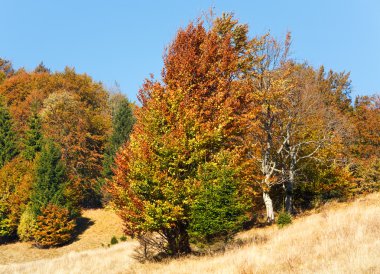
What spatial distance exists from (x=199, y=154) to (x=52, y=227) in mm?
30312

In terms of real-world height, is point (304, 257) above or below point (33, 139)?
below

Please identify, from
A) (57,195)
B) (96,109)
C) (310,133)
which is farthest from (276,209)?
(96,109)

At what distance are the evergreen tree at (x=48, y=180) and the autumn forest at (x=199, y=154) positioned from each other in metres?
0.13

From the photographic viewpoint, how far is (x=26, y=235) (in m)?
39.4

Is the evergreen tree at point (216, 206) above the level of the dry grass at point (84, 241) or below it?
above

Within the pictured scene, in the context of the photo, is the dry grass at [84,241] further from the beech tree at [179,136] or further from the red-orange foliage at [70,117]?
the beech tree at [179,136]

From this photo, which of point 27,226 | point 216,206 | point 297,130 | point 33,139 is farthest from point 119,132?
point 216,206

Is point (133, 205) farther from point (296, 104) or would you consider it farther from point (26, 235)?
point (26, 235)

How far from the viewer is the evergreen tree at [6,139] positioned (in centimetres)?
4700

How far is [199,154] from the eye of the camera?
48.9ft

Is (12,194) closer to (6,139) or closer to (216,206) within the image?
(6,139)

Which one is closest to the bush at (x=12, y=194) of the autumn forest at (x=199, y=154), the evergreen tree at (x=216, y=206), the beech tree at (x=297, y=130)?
the autumn forest at (x=199, y=154)

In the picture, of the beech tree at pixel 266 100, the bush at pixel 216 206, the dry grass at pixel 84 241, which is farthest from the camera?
the dry grass at pixel 84 241

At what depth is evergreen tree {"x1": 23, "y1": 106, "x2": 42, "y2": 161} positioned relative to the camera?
46.8 m
